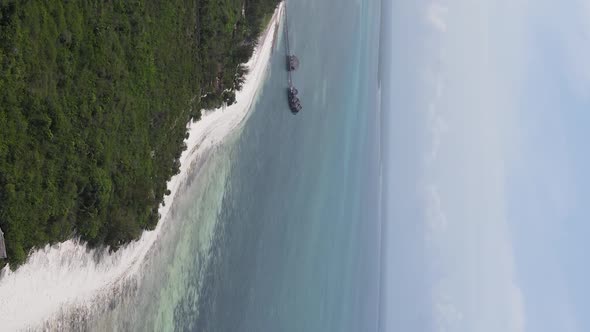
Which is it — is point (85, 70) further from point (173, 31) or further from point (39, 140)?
point (173, 31)

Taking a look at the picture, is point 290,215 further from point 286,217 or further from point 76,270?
point 76,270

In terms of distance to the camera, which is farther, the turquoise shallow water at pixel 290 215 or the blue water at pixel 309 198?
the blue water at pixel 309 198

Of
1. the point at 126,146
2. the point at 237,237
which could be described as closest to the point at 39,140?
the point at 126,146

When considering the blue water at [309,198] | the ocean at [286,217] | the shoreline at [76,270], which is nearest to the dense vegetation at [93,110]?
the shoreline at [76,270]

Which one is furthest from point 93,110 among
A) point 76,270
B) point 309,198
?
point 309,198

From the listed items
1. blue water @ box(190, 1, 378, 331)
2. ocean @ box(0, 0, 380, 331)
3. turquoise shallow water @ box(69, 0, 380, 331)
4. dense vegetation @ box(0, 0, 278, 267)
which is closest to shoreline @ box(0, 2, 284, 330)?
ocean @ box(0, 0, 380, 331)

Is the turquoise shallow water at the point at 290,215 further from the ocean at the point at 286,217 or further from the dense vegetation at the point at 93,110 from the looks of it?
the dense vegetation at the point at 93,110
